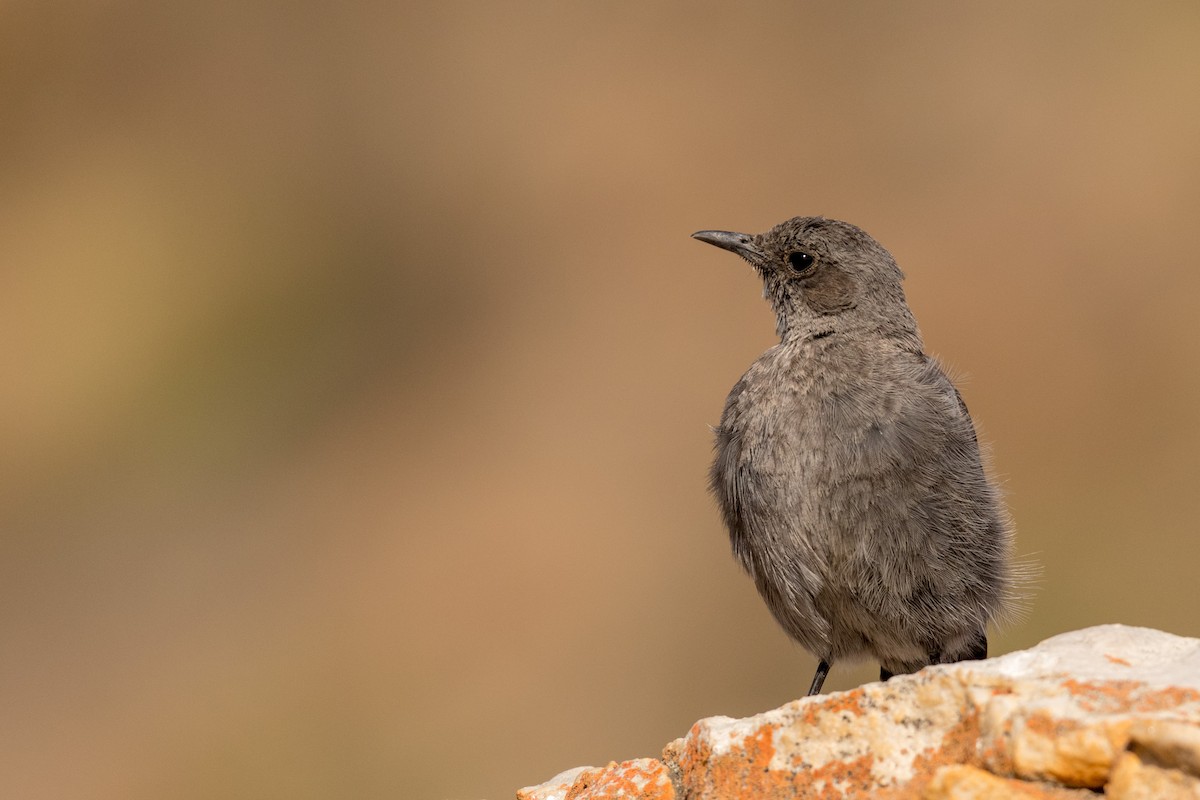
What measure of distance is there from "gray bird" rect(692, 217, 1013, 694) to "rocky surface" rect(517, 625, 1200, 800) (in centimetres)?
180

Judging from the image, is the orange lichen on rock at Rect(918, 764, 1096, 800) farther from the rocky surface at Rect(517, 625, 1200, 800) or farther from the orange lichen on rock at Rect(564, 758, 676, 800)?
the orange lichen on rock at Rect(564, 758, 676, 800)

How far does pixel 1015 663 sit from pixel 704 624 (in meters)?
8.94

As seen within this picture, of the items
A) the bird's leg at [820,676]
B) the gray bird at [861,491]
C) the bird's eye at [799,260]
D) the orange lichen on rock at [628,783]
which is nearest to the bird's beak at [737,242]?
the bird's eye at [799,260]

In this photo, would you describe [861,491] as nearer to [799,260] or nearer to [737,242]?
[799,260]

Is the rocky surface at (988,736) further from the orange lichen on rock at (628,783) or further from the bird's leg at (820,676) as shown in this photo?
the bird's leg at (820,676)

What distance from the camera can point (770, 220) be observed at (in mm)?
15680

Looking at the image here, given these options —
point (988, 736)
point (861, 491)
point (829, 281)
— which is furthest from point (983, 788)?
point (829, 281)

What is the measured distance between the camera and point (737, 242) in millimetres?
7035

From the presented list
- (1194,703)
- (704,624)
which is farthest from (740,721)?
(704,624)

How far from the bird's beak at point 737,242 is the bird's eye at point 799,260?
19 cm

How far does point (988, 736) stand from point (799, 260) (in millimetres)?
3716

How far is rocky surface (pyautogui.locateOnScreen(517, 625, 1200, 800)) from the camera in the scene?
3.17 m

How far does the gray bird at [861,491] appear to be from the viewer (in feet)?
19.3

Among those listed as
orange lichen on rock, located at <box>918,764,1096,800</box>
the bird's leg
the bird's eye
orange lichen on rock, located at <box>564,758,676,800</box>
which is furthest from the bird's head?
orange lichen on rock, located at <box>918,764,1096,800</box>
